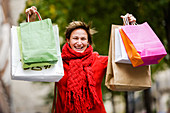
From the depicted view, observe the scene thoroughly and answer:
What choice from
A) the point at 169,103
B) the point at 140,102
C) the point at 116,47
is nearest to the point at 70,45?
the point at 116,47

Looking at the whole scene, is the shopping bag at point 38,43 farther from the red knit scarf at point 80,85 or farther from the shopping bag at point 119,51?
the shopping bag at point 119,51

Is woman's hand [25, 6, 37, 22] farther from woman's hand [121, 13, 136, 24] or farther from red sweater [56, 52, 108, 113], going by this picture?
woman's hand [121, 13, 136, 24]

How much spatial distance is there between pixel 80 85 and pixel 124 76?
1.88ft

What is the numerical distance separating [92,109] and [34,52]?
41.9 inches

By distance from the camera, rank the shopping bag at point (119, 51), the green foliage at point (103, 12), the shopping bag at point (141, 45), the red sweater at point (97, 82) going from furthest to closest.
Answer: the green foliage at point (103, 12), the red sweater at point (97, 82), the shopping bag at point (119, 51), the shopping bag at point (141, 45)

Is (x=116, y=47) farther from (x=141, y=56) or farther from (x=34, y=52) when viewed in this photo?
(x=34, y=52)

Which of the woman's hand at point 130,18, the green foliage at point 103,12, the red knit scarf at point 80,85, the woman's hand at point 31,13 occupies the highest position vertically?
the green foliage at point 103,12

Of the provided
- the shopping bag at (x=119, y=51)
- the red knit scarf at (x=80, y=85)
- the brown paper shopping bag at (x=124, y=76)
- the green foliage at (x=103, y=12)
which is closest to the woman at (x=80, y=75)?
the red knit scarf at (x=80, y=85)

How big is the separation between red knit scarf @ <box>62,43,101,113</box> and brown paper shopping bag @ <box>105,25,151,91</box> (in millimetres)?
246

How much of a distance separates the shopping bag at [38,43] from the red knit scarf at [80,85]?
38 cm

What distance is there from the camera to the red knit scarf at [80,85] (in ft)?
10.4

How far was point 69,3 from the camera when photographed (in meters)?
7.75

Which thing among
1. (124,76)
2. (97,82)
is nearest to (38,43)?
(97,82)

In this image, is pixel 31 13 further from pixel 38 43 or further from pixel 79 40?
pixel 79 40
